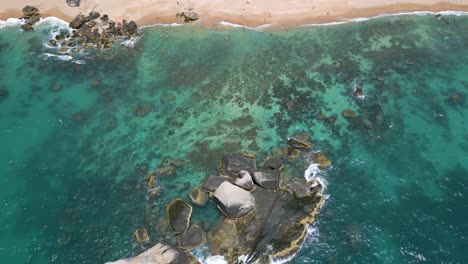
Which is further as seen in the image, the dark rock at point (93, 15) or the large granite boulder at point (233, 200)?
the dark rock at point (93, 15)

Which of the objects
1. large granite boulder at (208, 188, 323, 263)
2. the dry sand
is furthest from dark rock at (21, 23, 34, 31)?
large granite boulder at (208, 188, 323, 263)

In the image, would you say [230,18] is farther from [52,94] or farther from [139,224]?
[139,224]

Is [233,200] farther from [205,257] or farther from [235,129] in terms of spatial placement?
[235,129]

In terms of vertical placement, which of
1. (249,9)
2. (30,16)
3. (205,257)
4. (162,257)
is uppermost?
(249,9)

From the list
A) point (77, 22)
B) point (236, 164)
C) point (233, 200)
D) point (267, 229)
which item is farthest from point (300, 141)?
point (77, 22)

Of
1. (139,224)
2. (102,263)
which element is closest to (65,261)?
(102,263)

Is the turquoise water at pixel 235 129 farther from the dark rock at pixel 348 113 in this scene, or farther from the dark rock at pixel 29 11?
the dark rock at pixel 29 11

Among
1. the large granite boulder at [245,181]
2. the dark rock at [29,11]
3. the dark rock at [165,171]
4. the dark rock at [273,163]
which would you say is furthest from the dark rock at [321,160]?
the dark rock at [29,11]
